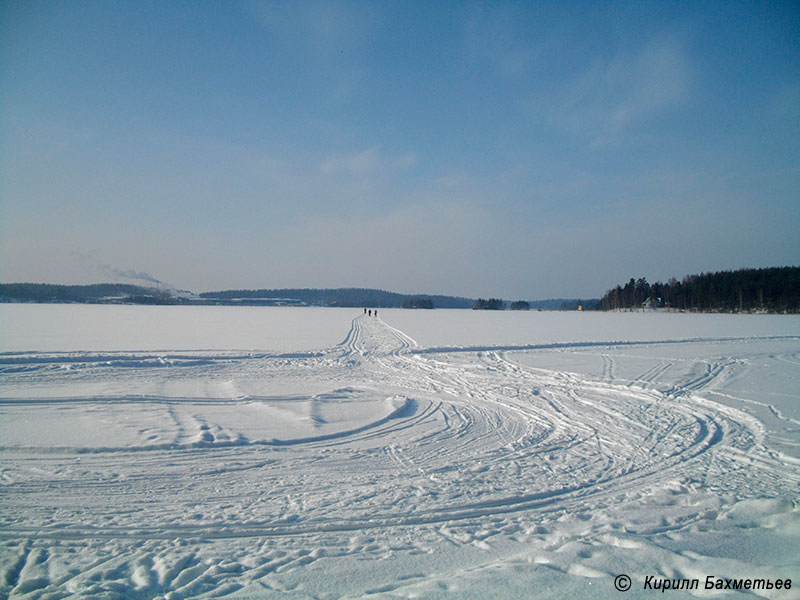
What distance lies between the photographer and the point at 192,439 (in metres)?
5.31

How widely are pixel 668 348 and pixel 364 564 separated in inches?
719

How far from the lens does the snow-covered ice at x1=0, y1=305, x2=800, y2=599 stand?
2.76 m

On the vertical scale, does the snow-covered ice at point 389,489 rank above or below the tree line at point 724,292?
below

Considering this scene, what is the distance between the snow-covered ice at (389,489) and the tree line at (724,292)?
7776 cm

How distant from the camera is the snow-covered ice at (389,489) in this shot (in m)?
2.76

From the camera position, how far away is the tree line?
218ft

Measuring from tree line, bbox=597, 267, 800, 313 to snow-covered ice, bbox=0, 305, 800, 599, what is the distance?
77.8 m

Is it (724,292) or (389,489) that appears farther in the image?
(724,292)

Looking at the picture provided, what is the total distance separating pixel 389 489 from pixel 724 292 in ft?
296

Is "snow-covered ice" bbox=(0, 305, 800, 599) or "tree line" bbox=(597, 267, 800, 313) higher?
"tree line" bbox=(597, 267, 800, 313)

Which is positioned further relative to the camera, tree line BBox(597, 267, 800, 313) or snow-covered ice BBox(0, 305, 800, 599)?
tree line BBox(597, 267, 800, 313)

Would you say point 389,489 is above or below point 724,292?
below

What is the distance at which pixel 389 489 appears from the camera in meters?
3.99

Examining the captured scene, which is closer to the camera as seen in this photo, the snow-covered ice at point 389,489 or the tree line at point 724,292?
the snow-covered ice at point 389,489
